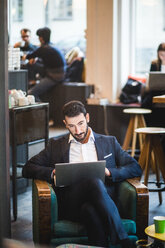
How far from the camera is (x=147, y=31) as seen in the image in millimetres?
8000

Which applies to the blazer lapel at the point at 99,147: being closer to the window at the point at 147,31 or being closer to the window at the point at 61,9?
the window at the point at 147,31

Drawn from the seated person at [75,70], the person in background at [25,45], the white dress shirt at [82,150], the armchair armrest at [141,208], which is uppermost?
the person in background at [25,45]

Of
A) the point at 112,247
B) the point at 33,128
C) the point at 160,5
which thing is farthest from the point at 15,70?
the point at 160,5

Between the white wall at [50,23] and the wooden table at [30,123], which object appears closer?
the wooden table at [30,123]

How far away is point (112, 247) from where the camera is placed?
345 centimetres

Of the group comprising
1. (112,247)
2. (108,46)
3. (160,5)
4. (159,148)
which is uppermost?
(160,5)

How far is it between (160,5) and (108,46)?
40.6 inches

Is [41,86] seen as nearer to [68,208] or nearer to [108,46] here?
[108,46]

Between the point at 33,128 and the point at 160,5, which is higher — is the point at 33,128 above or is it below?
below

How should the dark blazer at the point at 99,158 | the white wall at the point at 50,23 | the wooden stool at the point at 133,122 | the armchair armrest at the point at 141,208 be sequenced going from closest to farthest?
the armchair armrest at the point at 141,208, the dark blazer at the point at 99,158, the wooden stool at the point at 133,122, the white wall at the point at 50,23

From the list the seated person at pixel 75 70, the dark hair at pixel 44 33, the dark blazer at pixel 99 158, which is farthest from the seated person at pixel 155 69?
the dark blazer at pixel 99 158

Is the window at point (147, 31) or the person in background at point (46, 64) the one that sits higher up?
the window at point (147, 31)

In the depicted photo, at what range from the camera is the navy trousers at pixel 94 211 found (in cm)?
337

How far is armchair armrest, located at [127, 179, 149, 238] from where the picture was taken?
3.59m
